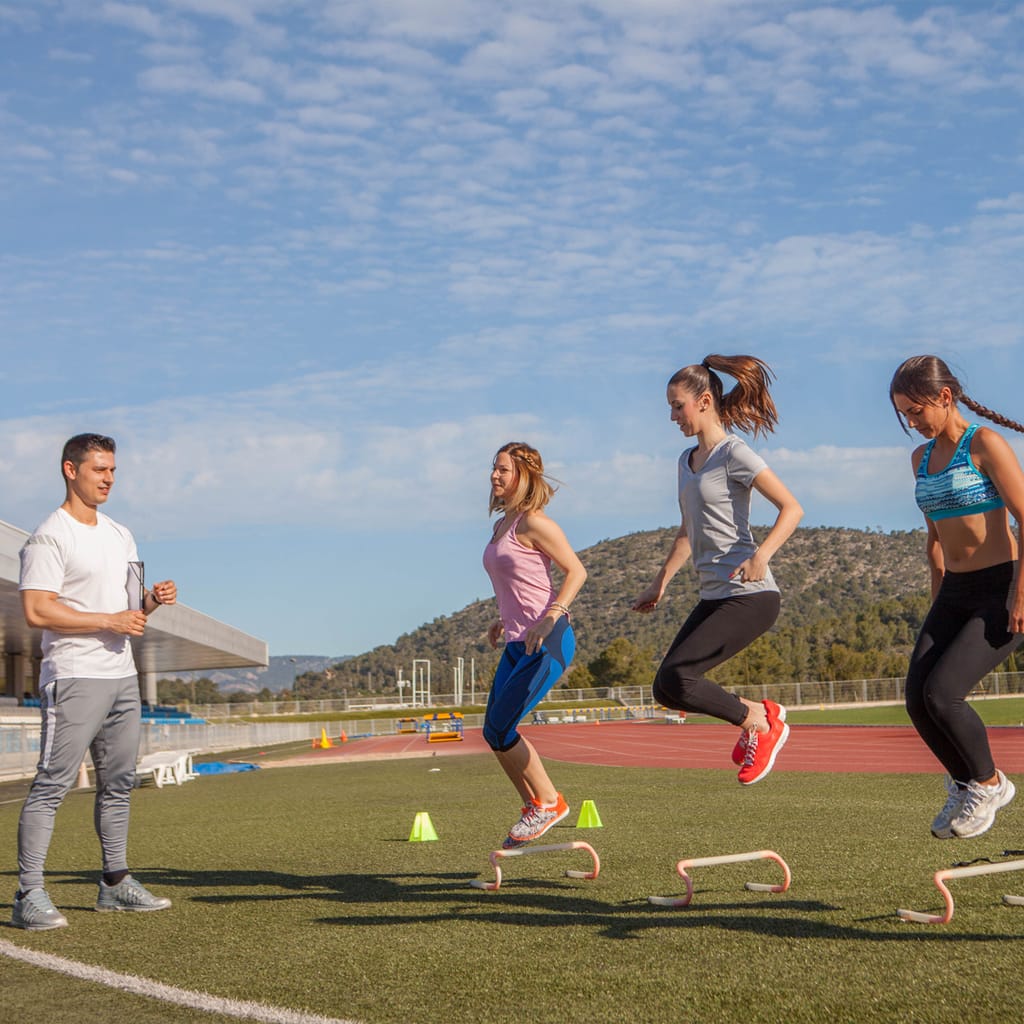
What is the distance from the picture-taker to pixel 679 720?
56375 mm

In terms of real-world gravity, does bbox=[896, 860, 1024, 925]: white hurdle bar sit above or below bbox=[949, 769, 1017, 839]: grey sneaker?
below

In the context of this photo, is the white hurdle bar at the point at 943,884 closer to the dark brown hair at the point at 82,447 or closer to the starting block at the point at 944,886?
the starting block at the point at 944,886

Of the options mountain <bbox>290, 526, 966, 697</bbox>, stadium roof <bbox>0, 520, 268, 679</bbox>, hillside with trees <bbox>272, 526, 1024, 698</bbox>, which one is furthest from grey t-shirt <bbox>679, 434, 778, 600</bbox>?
mountain <bbox>290, 526, 966, 697</bbox>

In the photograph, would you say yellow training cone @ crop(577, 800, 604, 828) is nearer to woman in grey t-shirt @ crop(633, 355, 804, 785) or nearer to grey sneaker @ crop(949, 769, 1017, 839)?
woman in grey t-shirt @ crop(633, 355, 804, 785)

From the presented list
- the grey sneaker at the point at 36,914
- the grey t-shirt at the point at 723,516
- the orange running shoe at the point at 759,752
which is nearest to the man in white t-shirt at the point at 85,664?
the grey sneaker at the point at 36,914

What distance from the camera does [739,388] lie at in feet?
20.1

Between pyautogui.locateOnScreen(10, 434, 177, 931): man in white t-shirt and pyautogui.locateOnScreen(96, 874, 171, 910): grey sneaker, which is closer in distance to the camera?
pyautogui.locateOnScreen(10, 434, 177, 931): man in white t-shirt

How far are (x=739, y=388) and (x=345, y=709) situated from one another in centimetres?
8783

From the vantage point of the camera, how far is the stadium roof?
105 ft

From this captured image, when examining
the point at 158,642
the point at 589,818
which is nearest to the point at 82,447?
the point at 589,818

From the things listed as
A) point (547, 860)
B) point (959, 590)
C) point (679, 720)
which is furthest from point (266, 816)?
point (679, 720)

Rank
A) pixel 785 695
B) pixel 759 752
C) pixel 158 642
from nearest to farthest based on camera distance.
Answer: pixel 759 752
pixel 158 642
pixel 785 695

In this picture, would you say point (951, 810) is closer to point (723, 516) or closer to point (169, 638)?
point (723, 516)

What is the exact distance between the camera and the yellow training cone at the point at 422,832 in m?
8.92
